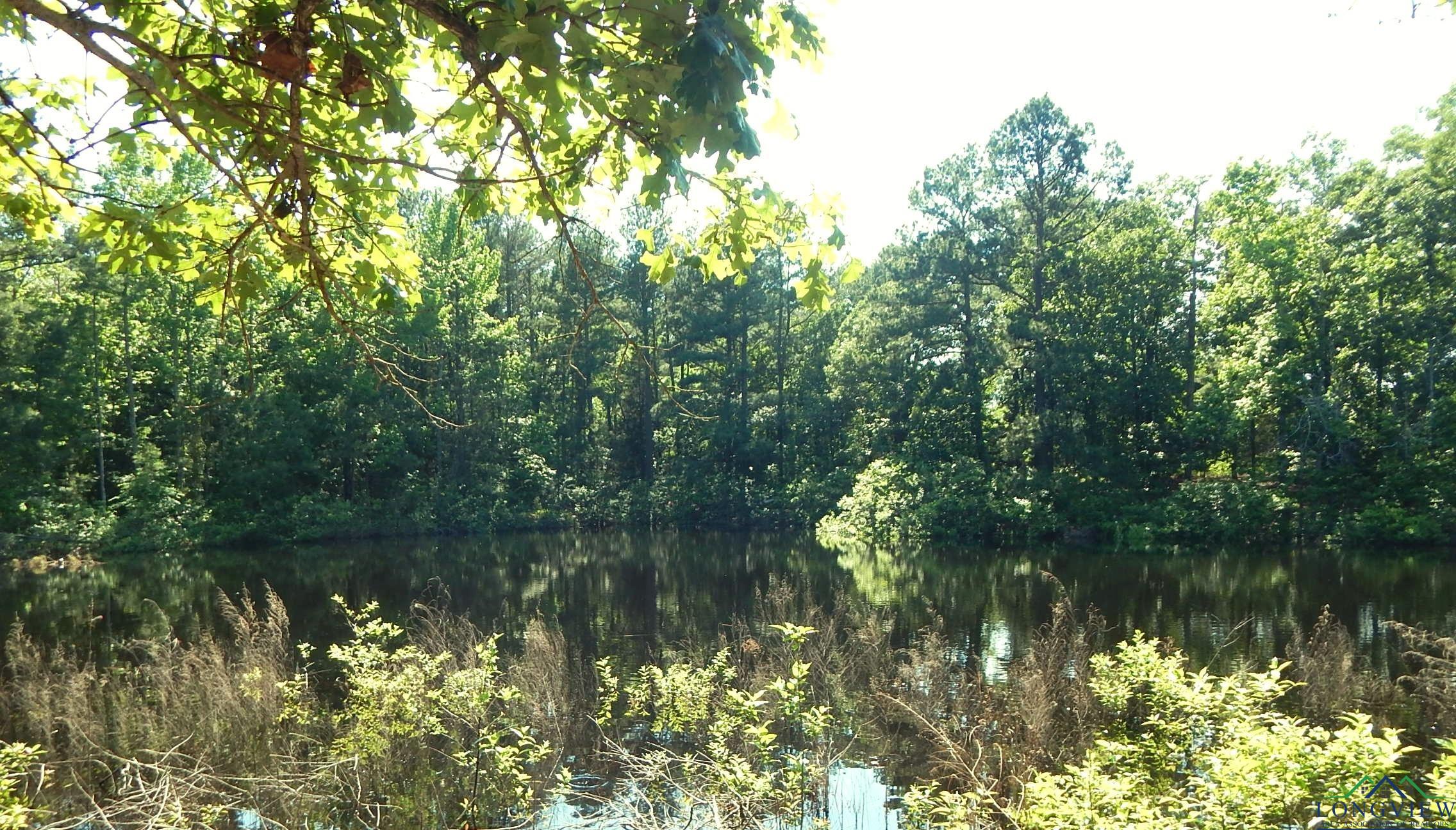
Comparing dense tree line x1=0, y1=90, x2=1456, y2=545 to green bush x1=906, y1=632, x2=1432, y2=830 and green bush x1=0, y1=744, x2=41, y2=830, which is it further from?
green bush x1=0, y1=744, x2=41, y2=830

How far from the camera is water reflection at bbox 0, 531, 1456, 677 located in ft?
45.2

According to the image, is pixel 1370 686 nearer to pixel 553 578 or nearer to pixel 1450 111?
pixel 553 578

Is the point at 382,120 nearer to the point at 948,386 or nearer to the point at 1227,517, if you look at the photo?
the point at 1227,517

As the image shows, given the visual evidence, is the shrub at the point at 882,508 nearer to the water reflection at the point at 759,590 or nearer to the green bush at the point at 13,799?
the water reflection at the point at 759,590

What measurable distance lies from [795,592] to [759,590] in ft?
8.82

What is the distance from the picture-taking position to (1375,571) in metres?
19.8

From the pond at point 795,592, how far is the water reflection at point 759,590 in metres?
0.08

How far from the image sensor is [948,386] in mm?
31469

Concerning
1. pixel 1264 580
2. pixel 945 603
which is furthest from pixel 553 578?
A: pixel 1264 580

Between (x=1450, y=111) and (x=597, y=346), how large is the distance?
30.1 metres

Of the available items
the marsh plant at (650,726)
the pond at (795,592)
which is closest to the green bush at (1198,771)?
the marsh plant at (650,726)

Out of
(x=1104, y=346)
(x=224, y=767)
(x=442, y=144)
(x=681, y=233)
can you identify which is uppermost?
(x=1104, y=346)

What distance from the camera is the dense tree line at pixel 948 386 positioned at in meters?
26.8

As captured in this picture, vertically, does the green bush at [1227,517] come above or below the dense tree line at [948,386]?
below
